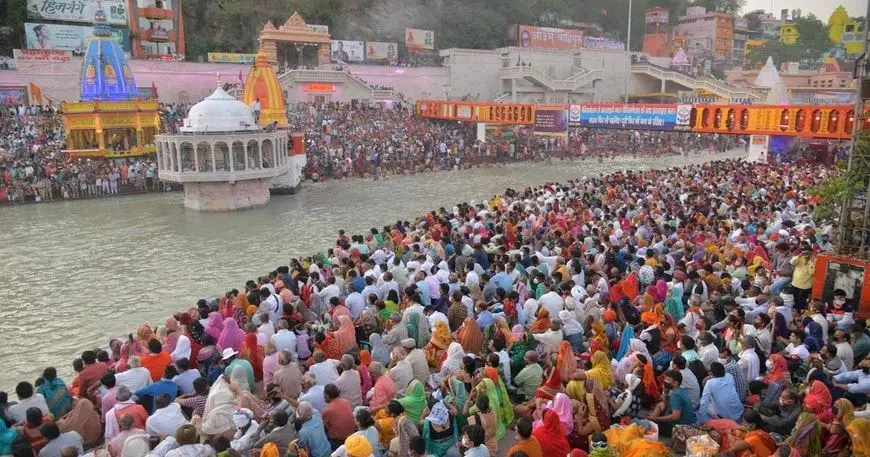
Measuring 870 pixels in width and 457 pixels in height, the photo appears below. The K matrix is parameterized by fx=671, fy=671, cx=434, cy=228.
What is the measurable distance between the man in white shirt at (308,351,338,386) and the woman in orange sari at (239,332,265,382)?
1.35 metres

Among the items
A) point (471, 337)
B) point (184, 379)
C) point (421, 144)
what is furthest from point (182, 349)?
point (421, 144)

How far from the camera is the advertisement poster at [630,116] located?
87.3ft

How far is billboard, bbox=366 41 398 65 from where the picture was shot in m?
50.5

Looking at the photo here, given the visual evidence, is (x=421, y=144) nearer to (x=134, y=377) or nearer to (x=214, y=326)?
(x=214, y=326)

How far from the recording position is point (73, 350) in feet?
35.0

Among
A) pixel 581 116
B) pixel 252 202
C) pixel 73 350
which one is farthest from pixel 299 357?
pixel 581 116

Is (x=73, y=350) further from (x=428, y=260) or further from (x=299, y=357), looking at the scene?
(x=428, y=260)

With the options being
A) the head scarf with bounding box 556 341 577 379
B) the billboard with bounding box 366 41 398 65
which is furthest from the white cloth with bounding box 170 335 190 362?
the billboard with bounding box 366 41 398 65

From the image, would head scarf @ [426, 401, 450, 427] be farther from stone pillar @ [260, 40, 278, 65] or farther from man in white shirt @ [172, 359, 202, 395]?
stone pillar @ [260, 40, 278, 65]

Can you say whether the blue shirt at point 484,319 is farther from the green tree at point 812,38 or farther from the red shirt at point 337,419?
the green tree at point 812,38

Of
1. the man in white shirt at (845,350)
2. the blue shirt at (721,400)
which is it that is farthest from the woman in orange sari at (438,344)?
the man in white shirt at (845,350)

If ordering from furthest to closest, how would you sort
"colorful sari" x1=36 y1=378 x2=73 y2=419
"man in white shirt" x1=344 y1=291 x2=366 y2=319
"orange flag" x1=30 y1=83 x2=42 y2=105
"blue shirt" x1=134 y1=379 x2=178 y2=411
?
1. "orange flag" x1=30 y1=83 x2=42 y2=105
2. "man in white shirt" x1=344 y1=291 x2=366 y2=319
3. "colorful sari" x1=36 y1=378 x2=73 y2=419
4. "blue shirt" x1=134 y1=379 x2=178 y2=411

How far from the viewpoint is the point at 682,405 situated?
20.6 ft

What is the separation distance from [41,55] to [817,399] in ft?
122
